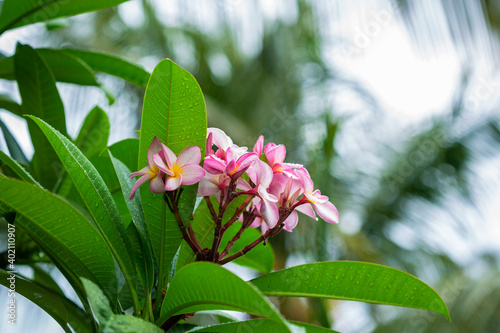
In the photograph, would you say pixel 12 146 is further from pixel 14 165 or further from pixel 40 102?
pixel 14 165

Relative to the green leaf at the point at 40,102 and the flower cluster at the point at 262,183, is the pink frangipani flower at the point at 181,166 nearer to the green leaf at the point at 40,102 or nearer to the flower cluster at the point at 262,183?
the flower cluster at the point at 262,183

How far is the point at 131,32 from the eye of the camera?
13.3 ft

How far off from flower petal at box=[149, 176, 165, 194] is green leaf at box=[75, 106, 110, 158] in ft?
1.07

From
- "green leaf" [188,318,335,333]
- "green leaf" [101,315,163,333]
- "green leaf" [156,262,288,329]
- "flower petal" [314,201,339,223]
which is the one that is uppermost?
"flower petal" [314,201,339,223]

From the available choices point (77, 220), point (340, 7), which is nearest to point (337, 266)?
point (77, 220)

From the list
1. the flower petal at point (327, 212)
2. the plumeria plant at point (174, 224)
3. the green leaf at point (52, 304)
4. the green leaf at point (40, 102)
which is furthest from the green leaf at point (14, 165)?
the flower petal at point (327, 212)

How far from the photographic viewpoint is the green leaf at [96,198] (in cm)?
43

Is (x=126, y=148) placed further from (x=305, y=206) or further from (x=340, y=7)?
(x=340, y=7)

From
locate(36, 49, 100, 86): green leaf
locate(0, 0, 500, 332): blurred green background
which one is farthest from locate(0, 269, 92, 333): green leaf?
locate(0, 0, 500, 332): blurred green background

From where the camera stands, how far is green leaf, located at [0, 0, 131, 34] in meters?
0.65

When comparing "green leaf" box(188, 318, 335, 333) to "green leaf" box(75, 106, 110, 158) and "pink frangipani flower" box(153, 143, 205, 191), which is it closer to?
"pink frangipani flower" box(153, 143, 205, 191)

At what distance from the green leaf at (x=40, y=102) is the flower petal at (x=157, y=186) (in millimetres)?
307

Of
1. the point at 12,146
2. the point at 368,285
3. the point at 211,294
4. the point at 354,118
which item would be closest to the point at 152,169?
the point at 211,294

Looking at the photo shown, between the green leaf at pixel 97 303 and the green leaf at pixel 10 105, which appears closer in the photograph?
the green leaf at pixel 97 303
